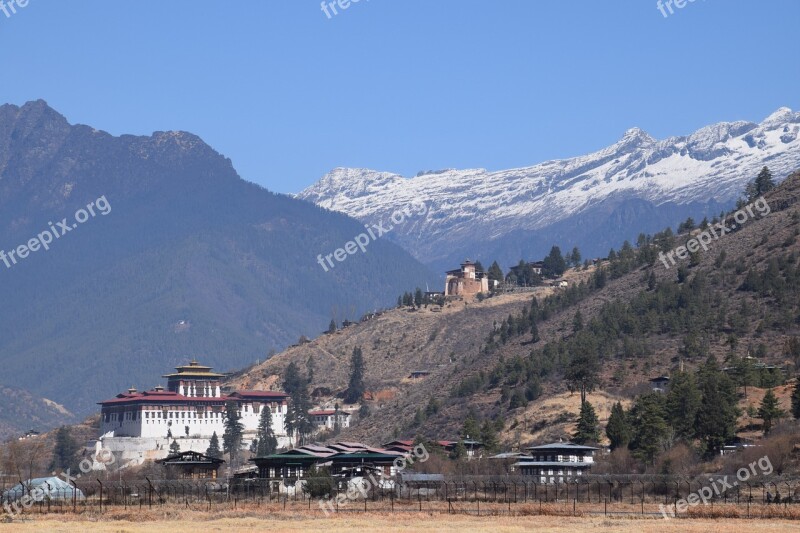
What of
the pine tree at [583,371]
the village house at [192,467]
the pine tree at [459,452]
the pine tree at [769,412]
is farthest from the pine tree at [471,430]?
the pine tree at [769,412]

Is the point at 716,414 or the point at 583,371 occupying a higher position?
the point at 583,371

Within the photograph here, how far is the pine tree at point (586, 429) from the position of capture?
148m

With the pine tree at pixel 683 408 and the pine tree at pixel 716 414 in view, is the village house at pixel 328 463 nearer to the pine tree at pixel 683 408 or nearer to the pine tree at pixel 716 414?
the pine tree at pixel 683 408

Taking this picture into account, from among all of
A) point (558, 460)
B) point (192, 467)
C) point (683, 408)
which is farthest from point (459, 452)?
point (192, 467)

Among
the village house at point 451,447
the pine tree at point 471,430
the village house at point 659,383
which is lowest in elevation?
the village house at point 451,447

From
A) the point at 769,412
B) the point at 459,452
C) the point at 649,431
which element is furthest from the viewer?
the point at 459,452

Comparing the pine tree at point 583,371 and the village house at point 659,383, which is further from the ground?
the pine tree at point 583,371

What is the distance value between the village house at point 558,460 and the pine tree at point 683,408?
7.65m

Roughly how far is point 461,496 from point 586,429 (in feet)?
120

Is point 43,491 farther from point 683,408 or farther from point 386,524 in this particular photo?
point 683,408

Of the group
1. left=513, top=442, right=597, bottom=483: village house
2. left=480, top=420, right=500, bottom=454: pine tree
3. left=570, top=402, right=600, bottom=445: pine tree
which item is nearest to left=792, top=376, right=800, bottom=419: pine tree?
left=513, top=442, right=597, bottom=483: village house

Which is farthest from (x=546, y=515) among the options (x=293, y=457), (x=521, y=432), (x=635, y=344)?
(x=635, y=344)

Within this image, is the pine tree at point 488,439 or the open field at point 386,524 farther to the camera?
the pine tree at point 488,439

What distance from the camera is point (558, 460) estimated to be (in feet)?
463
